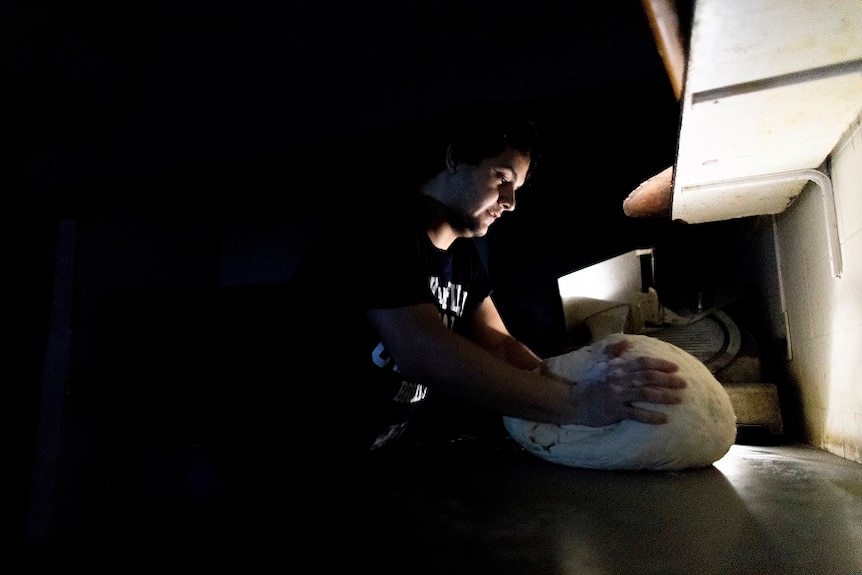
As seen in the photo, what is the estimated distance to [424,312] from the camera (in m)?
0.93

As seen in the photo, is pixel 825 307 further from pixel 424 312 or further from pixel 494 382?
pixel 424 312

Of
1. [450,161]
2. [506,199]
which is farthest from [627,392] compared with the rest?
[450,161]

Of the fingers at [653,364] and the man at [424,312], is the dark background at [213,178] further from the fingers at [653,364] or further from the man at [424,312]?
the fingers at [653,364]

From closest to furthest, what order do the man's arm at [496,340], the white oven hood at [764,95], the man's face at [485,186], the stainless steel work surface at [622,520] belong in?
the stainless steel work surface at [622,520] → the white oven hood at [764,95] → the man's face at [485,186] → the man's arm at [496,340]

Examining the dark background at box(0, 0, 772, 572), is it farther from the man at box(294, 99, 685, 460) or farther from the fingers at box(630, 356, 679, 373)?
the fingers at box(630, 356, 679, 373)

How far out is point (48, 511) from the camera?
7.41 ft

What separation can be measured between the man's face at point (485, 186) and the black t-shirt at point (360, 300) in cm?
13

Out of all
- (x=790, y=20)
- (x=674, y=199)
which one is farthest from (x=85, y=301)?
(x=790, y=20)

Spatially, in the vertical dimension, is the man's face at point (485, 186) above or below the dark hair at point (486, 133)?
below

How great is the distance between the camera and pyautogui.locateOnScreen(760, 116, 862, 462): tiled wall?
948 mm

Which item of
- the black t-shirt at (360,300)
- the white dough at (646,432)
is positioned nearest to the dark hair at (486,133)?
the black t-shirt at (360,300)

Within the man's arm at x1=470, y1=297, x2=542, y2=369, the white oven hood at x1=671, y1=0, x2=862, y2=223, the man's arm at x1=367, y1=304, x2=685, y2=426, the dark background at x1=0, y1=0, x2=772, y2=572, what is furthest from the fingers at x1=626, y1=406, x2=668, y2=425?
the dark background at x1=0, y1=0, x2=772, y2=572

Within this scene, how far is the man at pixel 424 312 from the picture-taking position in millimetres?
921

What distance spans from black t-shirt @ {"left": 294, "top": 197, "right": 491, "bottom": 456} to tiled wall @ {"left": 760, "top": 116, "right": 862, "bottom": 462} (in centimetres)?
84
